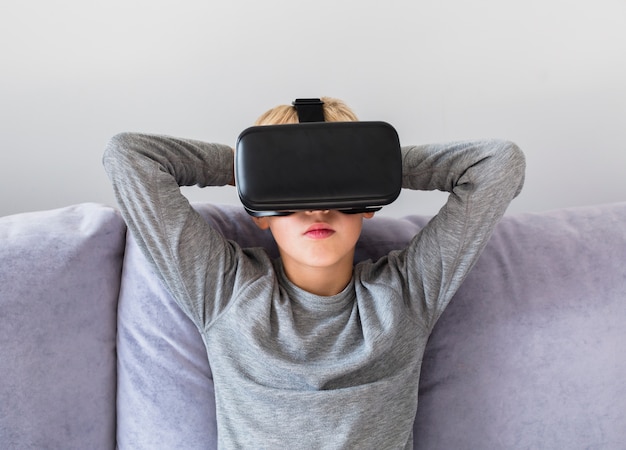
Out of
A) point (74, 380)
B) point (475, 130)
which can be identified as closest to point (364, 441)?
point (74, 380)

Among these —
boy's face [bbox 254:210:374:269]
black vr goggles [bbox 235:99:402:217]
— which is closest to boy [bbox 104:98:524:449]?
boy's face [bbox 254:210:374:269]

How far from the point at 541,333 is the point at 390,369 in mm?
286

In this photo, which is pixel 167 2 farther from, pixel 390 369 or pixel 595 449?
pixel 595 449

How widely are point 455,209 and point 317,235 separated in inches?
8.7

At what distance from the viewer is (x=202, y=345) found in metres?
1.01

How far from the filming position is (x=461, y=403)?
1.03 metres

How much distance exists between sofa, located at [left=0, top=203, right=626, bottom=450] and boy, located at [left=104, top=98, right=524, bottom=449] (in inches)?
3.1

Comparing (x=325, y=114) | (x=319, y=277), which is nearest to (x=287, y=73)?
(x=325, y=114)

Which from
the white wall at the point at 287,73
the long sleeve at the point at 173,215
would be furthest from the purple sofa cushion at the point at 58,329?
the white wall at the point at 287,73

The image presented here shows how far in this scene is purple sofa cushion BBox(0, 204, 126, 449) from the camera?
36.5 inches

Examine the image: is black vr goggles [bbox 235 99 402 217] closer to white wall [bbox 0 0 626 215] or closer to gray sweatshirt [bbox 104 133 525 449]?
gray sweatshirt [bbox 104 133 525 449]

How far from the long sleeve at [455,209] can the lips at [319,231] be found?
169 millimetres

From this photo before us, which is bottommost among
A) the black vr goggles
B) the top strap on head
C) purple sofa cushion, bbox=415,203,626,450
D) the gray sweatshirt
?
purple sofa cushion, bbox=415,203,626,450

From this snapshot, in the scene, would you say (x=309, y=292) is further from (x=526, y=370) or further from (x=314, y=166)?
(x=526, y=370)
